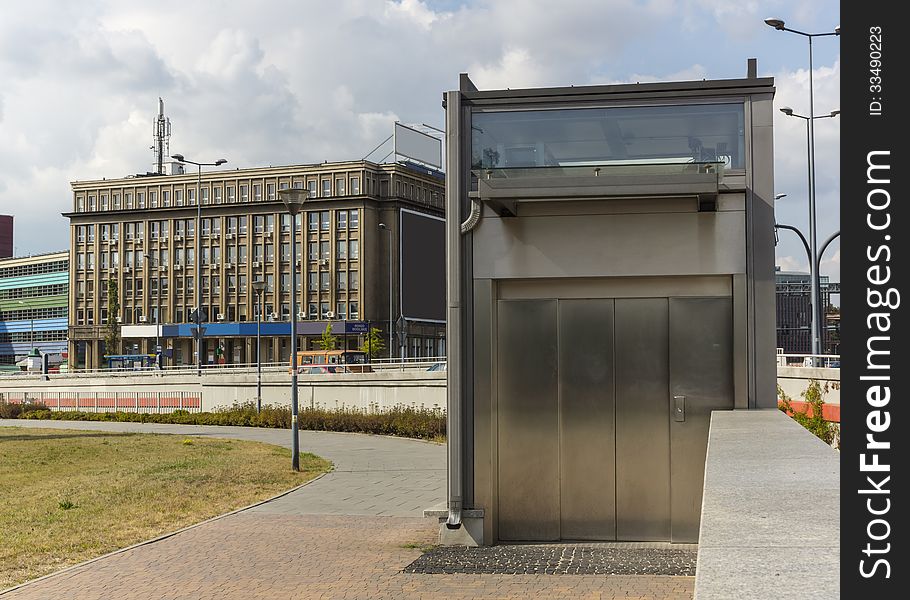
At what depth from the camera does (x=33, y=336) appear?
131 metres

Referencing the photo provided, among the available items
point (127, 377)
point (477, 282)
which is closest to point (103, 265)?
point (127, 377)

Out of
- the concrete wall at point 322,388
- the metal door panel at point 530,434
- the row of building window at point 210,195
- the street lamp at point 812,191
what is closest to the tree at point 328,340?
the row of building window at point 210,195

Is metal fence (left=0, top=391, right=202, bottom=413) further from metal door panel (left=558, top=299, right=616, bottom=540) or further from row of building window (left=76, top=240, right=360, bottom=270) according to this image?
row of building window (left=76, top=240, right=360, bottom=270)

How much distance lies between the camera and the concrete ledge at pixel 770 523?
11.3 feet

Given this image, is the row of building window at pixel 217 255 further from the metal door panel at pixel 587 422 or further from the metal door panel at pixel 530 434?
the metal door panel at pixel 587 422

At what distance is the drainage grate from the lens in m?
10.3

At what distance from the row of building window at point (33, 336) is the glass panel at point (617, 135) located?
405 ft

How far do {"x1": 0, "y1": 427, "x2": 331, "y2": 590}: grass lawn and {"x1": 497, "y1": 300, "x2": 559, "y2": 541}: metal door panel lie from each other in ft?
14.5

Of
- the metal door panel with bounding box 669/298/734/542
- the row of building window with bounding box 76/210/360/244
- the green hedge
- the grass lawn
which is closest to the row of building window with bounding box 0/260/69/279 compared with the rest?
the row of building window with bounding box 76/210/360/244

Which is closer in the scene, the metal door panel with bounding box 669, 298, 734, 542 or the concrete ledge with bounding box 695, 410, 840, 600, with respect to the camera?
the concrete ledge with bounding box 695, 410, 840, 600

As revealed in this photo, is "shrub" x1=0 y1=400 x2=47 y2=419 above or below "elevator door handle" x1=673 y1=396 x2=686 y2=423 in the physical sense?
below

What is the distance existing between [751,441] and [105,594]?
18.6 feet
